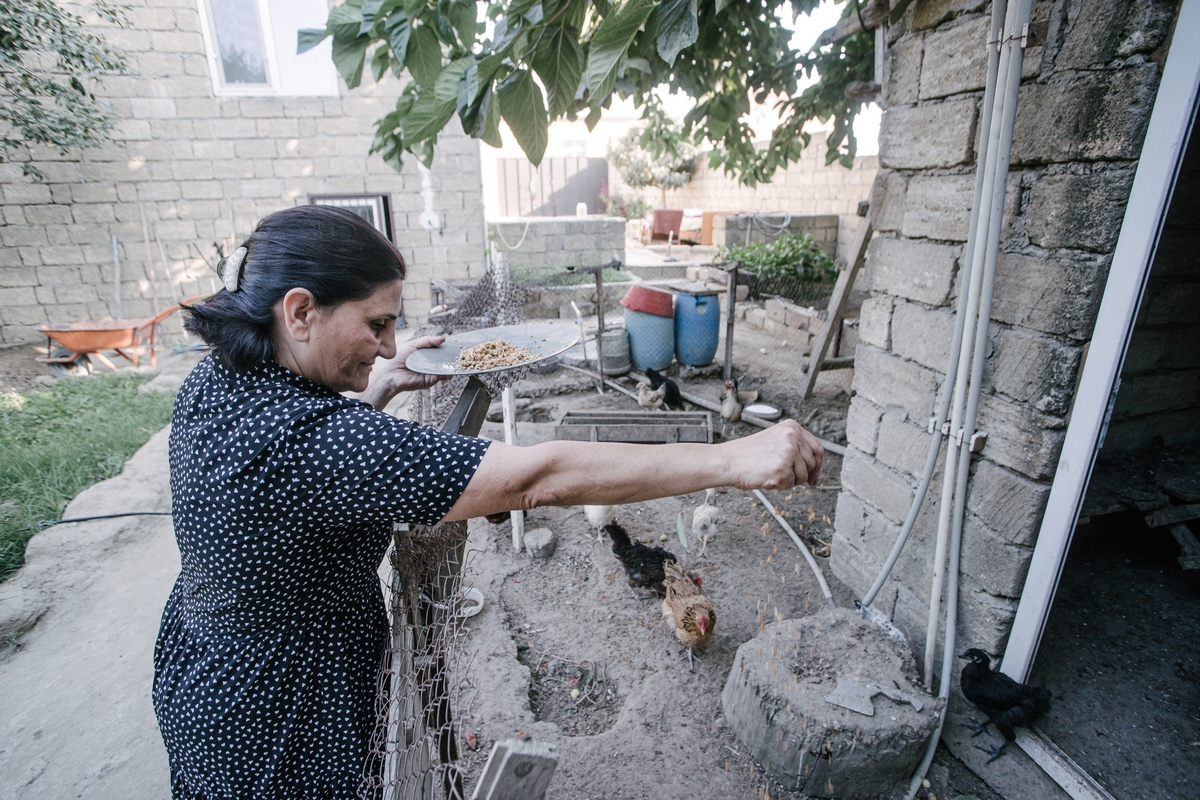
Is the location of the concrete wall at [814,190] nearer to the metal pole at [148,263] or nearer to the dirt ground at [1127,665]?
the dirt ground at [1127,665]

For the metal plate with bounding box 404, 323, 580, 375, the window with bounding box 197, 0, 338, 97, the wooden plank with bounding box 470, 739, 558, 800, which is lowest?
the wooden plank with bounding box 470, 739, 558, 800

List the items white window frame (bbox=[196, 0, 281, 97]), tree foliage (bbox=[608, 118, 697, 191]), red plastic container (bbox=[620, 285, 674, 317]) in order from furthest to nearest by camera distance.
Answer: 1. tree foliage (bbox=[608, 118, 697, 191])
2. white window frame (bbox=[196, 0, 281, 97])
3. red plastic container (bbox=[620, 285, 674, 317])

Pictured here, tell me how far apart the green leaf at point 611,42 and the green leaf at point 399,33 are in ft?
2.32

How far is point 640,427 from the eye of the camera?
5148mm

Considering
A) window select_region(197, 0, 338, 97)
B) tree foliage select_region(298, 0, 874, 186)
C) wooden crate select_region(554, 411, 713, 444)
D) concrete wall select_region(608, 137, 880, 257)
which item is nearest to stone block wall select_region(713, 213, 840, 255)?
concrete wall select_region(608, 137, 880, 257)

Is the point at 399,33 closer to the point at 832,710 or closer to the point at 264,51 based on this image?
the point at 832,710

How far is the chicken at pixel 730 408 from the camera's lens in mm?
5801

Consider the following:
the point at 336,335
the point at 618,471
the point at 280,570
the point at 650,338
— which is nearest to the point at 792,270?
the point at 650,338

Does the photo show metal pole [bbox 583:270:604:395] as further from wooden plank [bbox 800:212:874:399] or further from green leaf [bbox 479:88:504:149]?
green leaf [bbox 479:88:504:149]

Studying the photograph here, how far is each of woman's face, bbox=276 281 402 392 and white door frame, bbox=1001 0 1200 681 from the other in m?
2.21

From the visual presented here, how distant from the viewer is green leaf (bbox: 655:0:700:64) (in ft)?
5.24

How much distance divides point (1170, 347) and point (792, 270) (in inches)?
241

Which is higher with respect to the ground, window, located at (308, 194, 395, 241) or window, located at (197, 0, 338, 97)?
window, located at (197, 0, 338, 97)

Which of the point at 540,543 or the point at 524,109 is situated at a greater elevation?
the point at 524,109
